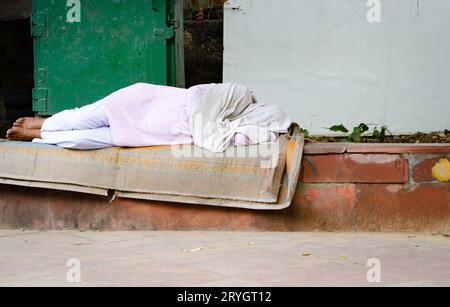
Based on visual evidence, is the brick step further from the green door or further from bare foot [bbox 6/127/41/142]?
the green door

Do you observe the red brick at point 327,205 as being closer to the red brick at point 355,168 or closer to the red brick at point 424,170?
the red brick at point 355,168

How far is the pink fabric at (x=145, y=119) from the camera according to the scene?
4422mm

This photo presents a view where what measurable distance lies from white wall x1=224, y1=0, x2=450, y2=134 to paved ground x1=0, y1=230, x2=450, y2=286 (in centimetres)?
231

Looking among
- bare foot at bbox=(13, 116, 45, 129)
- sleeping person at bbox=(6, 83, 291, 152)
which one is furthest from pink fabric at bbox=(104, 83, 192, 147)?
bare foot at bbox=(13, 116, 45, 129)

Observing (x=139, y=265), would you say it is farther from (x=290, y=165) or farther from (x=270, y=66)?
(x=270, y=66)

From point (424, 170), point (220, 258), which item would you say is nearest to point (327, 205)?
point (424, 170)

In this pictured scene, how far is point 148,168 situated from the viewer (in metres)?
4.38

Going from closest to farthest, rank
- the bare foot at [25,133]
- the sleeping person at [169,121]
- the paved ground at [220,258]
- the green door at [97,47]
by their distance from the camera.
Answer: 1. the paved ground at [220,258]
2. the sleeping person at [169,121]
3. the bare foot at [25,133]
4. the green door at [97,47]

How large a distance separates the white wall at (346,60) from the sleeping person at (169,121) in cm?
184

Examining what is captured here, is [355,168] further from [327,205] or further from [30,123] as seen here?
[30,123]

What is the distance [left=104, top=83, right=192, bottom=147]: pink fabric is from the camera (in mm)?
4422

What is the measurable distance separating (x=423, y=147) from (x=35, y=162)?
90.9 inches

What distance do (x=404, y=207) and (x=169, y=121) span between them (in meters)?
1.46

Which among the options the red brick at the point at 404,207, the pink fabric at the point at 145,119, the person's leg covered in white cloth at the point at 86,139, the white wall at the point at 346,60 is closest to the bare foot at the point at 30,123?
the person's leg covered in white cloth at the point at 86,139
